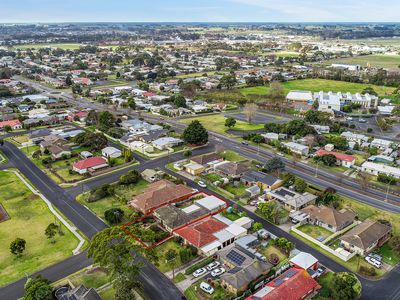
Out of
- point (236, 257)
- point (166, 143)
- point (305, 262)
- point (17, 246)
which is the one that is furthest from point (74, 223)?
point (166, 143)

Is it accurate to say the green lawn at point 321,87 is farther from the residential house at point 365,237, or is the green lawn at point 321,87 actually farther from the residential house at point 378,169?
the residential house at point 365,237

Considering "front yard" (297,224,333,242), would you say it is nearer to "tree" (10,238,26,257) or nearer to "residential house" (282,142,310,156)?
"residential house" (282,142,310,156)

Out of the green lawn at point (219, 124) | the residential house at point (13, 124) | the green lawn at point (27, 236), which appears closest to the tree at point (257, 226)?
the green lawn at point (27, 236)

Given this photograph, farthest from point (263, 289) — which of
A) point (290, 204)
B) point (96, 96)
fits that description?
point (96, 96)

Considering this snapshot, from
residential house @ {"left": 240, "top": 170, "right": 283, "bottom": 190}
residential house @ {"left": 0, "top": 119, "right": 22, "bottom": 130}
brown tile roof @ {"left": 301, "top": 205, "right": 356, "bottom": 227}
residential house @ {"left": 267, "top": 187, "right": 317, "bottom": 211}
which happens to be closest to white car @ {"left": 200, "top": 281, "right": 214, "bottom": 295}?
brown tile roof @ {"left": 301, "top": 205, "right": 356, "bottom": 227}

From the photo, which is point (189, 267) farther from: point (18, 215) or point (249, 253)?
point (18, 215)

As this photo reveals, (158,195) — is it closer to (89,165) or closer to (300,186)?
(89,165)
